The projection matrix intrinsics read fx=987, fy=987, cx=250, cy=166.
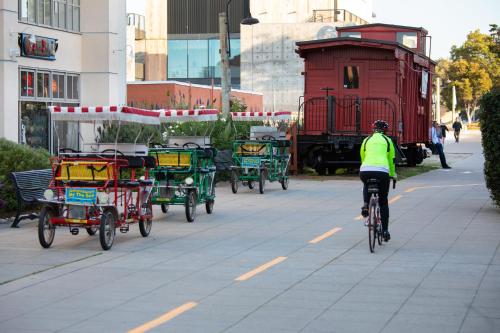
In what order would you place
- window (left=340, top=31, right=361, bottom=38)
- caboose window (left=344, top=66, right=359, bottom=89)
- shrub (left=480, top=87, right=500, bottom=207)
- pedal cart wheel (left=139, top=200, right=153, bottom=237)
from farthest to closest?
1. window (left=340, top=31, right=361, bottom=38)
2. caboose window (left=344, top=66, right=359, bottom=89)
3. shrub (left=480, top=87, right=500, bottom=207)
4. pedal cart wheel (left=139, top=200, right=153, bottom=237)

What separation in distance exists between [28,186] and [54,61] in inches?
612

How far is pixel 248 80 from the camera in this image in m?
76.4

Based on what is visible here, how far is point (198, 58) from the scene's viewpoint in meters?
79.9

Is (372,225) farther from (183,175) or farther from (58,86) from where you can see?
(58,86)

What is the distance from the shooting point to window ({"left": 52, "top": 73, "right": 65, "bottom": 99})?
32.4 meters

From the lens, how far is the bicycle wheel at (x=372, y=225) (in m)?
14.0

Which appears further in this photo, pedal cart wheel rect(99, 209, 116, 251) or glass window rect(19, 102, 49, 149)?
glass window rect(19, 102, 49, 149)

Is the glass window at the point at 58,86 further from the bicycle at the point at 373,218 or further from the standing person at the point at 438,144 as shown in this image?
the bicycle at the point at 373,218

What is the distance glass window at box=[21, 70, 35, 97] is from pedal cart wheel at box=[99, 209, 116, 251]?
16.9 metres

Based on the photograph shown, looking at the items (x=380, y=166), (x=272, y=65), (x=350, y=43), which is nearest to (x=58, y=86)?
(x=350, y=43)

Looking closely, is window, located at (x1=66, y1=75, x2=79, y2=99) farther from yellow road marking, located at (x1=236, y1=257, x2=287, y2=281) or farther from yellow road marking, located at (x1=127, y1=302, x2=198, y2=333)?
yellow road marking, located at (x1=127, y1=302, x2=198, y2=333)

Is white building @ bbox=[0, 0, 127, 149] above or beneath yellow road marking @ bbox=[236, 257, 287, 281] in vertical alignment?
above

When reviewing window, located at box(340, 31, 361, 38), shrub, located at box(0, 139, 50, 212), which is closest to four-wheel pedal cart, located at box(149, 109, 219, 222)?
shrub, located at box(0, 139, 50, 212)

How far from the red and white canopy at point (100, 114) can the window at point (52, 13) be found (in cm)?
1537
